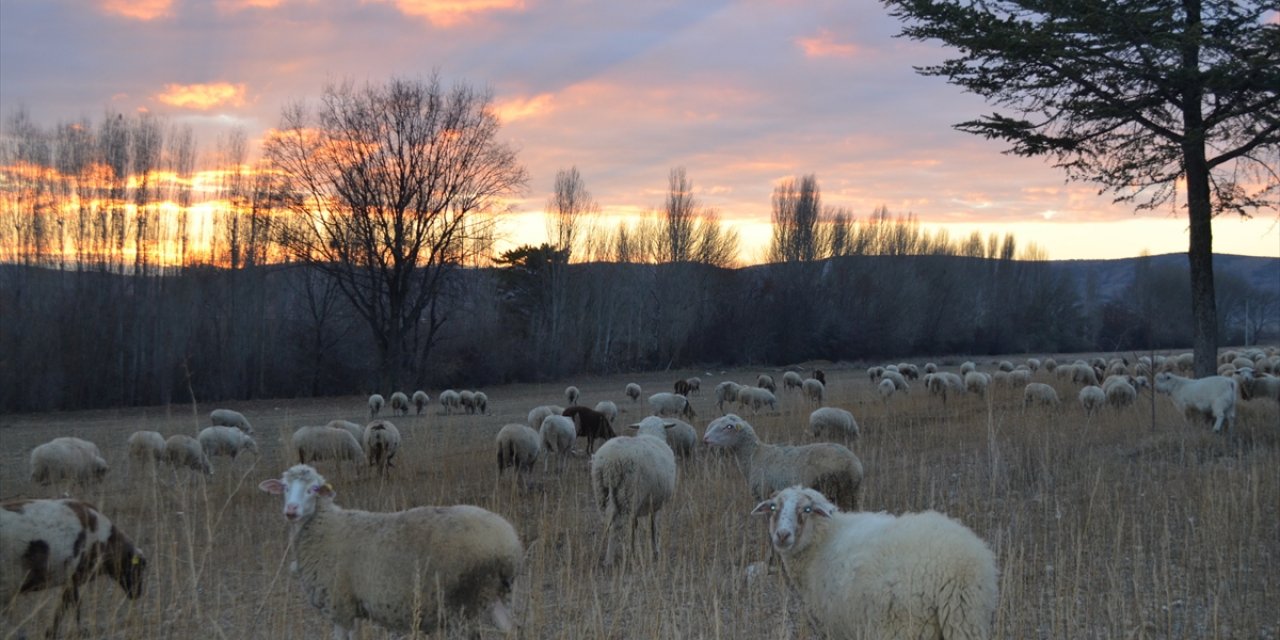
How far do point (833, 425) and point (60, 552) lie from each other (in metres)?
11.1

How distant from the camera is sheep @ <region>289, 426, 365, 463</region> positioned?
13844 millimetres

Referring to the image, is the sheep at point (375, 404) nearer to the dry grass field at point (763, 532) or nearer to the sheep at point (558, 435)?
the dry grass field at point (763, 532)

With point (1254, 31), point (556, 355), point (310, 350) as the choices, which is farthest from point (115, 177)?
point (1254, 31)

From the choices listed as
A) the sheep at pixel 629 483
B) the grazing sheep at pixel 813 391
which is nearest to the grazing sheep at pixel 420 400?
the grazing sheep at pixel 813 391

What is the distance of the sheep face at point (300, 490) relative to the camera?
553 centimetres

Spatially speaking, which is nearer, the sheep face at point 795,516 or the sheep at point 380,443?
the sheep face at point 795,516

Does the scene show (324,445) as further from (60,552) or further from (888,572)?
(888,572)

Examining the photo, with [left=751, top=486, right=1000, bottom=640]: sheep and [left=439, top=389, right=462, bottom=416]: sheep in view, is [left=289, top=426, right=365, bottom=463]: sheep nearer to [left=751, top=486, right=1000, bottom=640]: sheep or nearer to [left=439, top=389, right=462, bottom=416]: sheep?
[left=751, top=486, right=1000, bottom=640]: sheep

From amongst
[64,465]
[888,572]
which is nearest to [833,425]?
[888,572]

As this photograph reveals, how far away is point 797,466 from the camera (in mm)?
8875

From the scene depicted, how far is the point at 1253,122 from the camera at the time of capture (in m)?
12.7

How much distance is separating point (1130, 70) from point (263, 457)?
16.2m

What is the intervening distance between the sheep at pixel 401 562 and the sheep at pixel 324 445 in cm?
839

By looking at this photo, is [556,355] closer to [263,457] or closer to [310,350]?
[310,350]
